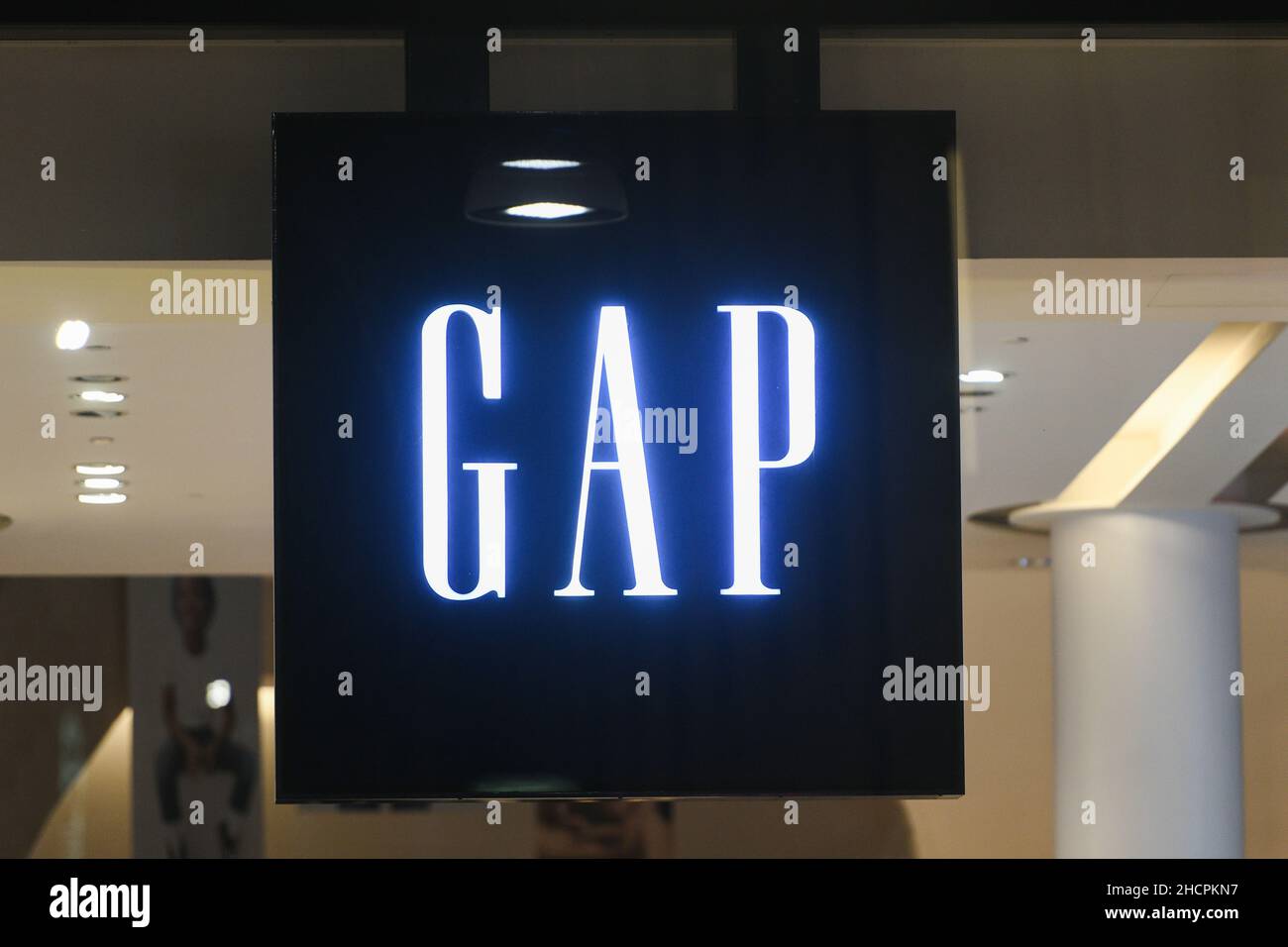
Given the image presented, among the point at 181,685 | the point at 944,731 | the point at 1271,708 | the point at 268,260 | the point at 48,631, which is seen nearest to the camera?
the point at 944,731

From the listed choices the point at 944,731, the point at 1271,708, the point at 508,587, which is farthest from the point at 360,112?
the point at 1271,708

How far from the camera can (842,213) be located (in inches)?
91.4

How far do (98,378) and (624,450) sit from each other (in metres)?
1.98

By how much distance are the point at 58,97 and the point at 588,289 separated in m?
1.05

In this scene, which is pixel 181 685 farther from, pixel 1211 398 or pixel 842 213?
pixel 842 213

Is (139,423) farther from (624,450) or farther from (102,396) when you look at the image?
(624,450)

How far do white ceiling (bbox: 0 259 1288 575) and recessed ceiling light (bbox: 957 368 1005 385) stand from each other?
3 cm

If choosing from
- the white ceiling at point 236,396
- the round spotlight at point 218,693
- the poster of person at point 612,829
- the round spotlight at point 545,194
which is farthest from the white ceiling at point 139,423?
the poster of person at point 612,829

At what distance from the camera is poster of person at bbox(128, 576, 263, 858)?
5363 mm

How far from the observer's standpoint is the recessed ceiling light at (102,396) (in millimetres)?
3756

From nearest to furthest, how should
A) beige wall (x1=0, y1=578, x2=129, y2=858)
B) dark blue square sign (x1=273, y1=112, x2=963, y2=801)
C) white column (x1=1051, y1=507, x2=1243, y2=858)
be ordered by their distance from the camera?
dark blue square sign (x1=273, y1=112, x2=963, y2=801), beige wall (x1=0, y1=578, x2=129, y2=858), white column (x1=1051, y1=507, x2=1243, y2=858)

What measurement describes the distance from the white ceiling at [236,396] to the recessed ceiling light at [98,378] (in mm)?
25

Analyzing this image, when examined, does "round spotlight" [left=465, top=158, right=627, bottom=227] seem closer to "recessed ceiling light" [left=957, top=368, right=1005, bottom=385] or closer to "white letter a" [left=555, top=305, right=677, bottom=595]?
"white letter a" [left=555, top=305, right=677, bottom=595]

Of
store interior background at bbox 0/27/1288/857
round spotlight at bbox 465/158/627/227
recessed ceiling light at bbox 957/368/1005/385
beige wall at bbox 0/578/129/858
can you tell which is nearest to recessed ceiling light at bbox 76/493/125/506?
beige wall at bbox 0/578/129/858
